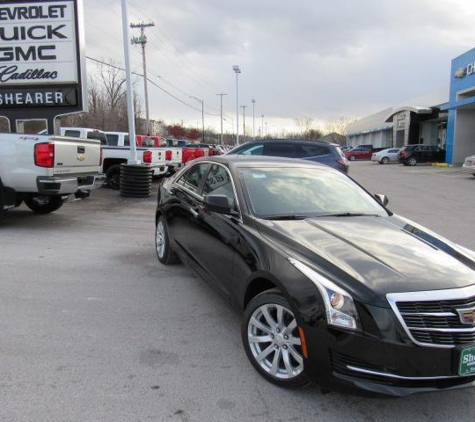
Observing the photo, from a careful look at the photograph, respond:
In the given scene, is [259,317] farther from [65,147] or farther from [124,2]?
[124,2]

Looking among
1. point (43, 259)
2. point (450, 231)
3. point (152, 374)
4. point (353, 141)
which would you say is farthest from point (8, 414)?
point (353, 141)

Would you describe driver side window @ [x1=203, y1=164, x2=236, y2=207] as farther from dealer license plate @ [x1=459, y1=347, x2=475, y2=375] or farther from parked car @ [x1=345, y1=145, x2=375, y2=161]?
parked car @ [x1=345, y1=145, x2=375, y2=161]

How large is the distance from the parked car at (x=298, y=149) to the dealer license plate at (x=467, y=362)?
877 centimetres

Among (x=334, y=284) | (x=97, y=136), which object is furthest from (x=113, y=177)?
(x=334, y=284)

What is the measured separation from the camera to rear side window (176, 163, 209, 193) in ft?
16.9

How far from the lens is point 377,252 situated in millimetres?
3160

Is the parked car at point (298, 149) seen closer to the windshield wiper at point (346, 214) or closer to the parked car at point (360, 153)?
the windshield wiper at point (346, 214)

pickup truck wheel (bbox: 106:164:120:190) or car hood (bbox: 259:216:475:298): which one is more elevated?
car hood (bbox: 259:216:475:298)

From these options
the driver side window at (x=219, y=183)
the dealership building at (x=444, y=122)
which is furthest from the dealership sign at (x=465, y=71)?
the driver side window at (x=219, y=183)

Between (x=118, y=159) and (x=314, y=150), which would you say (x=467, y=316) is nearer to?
(x=314, y=150)

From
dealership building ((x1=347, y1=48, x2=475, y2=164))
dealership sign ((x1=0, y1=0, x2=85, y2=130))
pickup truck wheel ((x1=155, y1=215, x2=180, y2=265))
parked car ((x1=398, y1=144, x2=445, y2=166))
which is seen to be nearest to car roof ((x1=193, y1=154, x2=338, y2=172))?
pickup truck wheel ((x1=155, y1=215, x2=180, y2=265))

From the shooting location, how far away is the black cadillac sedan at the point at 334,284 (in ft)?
8.37

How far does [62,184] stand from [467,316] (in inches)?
265

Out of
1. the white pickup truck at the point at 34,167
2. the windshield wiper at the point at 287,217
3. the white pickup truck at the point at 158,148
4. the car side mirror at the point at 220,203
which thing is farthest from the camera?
the white pickup truck at the point at 158,148
